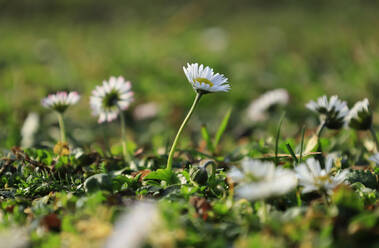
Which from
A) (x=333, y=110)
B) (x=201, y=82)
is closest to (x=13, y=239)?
(x=201, y=82)

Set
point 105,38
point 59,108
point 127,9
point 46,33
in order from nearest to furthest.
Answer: point 59,108 < point 105,38 < point 46,33 < point 127,9

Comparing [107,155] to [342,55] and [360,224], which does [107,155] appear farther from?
[342,55]

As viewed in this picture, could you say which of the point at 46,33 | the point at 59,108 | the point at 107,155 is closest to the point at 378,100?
the point at 107,155

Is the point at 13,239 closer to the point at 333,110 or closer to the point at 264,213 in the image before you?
the point at 264,213

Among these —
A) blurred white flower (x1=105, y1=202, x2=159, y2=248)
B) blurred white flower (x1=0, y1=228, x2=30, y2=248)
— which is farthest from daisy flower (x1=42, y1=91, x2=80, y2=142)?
blurred white flower (x1=105, y1=202, x2=159, y2=248)

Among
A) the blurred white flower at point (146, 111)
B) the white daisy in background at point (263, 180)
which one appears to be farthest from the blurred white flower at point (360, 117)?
the blurred white flower at point (146, 111)

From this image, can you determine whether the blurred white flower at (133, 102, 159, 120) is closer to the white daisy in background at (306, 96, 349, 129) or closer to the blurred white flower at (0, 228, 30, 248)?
the white daisy in background at (306, 96, 349, 129)
